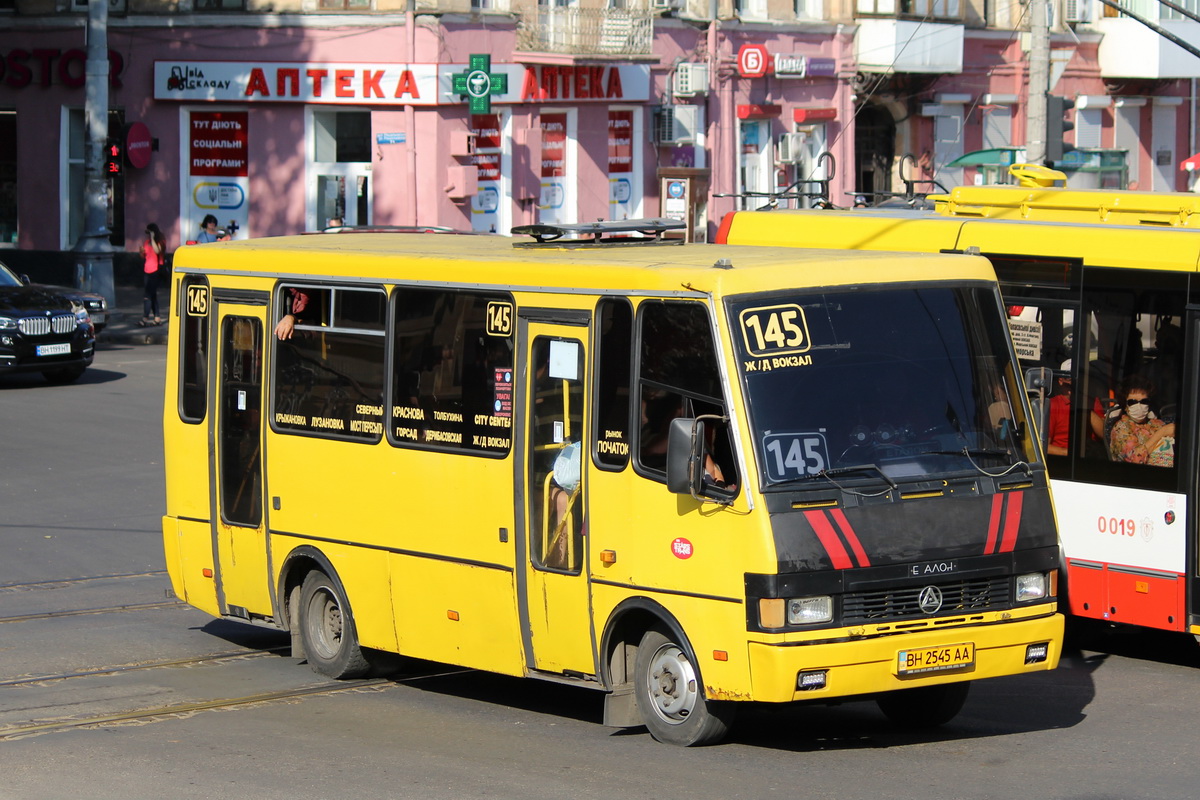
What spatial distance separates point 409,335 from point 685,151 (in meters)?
30.2

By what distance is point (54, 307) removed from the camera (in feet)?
80.4

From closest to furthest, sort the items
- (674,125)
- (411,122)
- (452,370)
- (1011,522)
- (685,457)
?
(685,457) < (1011,522) < (452,370) < (411,122) < (674,125)

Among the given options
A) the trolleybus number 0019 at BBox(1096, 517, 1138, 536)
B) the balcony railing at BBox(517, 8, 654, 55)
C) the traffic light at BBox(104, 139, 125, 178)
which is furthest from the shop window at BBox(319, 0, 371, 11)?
the trolleybus number 0019 at BBox(1096, 517, 1138, 536)

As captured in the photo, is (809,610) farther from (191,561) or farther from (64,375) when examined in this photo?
(64,375)

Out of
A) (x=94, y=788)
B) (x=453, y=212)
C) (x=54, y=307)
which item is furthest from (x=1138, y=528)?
(x=453, y=212)

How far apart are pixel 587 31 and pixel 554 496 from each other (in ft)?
94.9

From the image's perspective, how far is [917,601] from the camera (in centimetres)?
832

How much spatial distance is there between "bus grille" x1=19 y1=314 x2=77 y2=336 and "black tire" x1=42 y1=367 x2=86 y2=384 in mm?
714

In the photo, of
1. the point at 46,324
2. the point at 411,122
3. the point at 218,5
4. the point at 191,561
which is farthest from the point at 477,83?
the point at 191,561

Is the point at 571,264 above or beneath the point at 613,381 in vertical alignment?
above

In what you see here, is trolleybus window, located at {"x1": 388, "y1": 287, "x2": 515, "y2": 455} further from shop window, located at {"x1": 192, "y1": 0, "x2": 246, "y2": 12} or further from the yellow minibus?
shop window, located at {"x1": 192, "y1": 0, "x2": 246, "y2": 12}

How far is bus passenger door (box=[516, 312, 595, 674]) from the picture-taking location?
9008 mm

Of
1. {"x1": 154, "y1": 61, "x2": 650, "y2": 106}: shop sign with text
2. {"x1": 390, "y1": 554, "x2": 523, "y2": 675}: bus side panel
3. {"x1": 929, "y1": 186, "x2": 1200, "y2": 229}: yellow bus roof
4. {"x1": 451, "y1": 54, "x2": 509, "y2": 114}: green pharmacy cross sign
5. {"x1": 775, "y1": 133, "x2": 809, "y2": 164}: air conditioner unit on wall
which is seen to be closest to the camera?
{"x1": 390, "y1": 554, "x2": 523, "y2": 675}: bus side panel

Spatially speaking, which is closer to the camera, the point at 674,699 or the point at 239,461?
the point at 674,699
